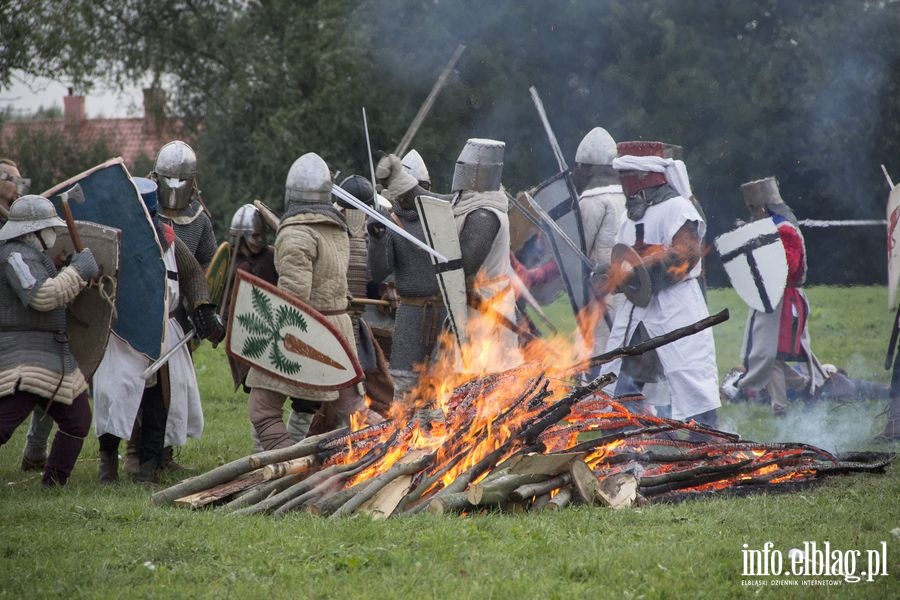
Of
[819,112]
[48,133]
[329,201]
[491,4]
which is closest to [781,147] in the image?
[819,112]

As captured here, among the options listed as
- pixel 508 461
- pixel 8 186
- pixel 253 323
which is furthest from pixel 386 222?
pixel 8 186

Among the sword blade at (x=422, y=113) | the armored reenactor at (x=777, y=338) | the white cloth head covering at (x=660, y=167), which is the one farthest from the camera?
the armored reenactor at (x=777, y=338)

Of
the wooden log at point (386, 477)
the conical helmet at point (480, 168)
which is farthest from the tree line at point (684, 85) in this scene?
the wooden log at point (386, 477)

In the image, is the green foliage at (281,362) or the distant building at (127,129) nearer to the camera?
the green foliage at (281,362)

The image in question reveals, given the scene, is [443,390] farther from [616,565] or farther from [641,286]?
[616,565]

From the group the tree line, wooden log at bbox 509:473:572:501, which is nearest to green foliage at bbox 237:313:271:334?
wooden log at bbox 509:473:572:501

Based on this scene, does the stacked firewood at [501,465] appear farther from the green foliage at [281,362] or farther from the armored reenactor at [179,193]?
the armored reenactor at [179,193]

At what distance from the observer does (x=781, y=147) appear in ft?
53.1

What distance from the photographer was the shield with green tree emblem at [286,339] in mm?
6465

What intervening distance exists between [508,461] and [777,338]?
180 inches

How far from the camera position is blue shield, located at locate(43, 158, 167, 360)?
6812 mm

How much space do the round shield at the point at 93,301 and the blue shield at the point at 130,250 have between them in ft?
0.53

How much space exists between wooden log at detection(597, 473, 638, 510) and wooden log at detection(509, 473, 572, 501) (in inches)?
7.0

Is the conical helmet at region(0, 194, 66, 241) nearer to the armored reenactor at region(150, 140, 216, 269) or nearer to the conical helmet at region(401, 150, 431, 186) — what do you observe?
the armored reenactor at region(150, 140, 216, 269)
